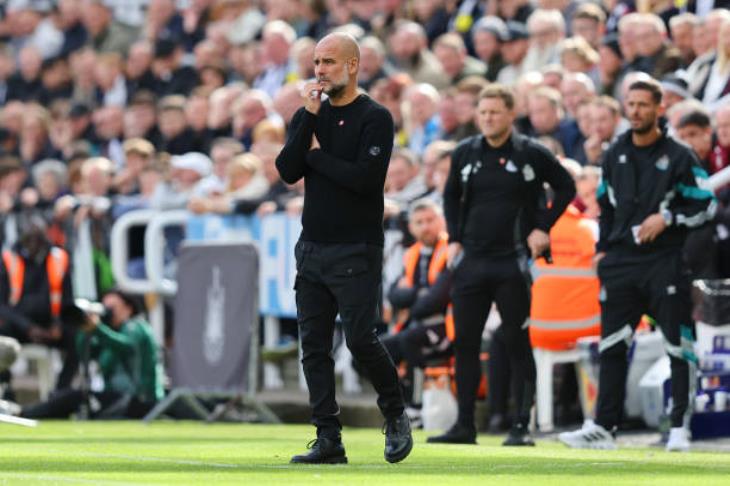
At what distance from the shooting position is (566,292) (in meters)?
14.9

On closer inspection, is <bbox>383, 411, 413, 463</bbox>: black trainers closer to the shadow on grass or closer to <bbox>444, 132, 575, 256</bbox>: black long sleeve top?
the shadow on grass

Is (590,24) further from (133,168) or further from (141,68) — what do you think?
(141,68)

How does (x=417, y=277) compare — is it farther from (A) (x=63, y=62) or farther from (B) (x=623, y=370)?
(A) (x=63, y=62)

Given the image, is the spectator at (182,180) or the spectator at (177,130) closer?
the spectator at (182,180)

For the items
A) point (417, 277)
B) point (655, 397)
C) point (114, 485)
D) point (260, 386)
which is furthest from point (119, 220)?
point (114, 485)

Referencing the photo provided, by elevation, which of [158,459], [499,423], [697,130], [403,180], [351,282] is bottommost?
[499,423]

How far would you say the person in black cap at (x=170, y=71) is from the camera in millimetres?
24922

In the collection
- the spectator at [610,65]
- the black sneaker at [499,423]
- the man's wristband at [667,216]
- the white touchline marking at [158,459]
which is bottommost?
the black sneaker at [499,423]

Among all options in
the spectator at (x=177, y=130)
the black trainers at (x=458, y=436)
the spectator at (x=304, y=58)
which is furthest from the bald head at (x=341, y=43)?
the spectator at (x=177, y=130)

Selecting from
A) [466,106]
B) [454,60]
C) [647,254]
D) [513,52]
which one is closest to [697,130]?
[647,254]

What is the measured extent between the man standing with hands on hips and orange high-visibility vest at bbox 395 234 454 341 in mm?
4885

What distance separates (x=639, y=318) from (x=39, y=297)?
781 cm

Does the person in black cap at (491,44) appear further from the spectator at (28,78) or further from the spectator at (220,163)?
the spectator at (28,78)

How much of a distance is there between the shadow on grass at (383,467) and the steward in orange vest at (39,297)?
7709 millimetres
